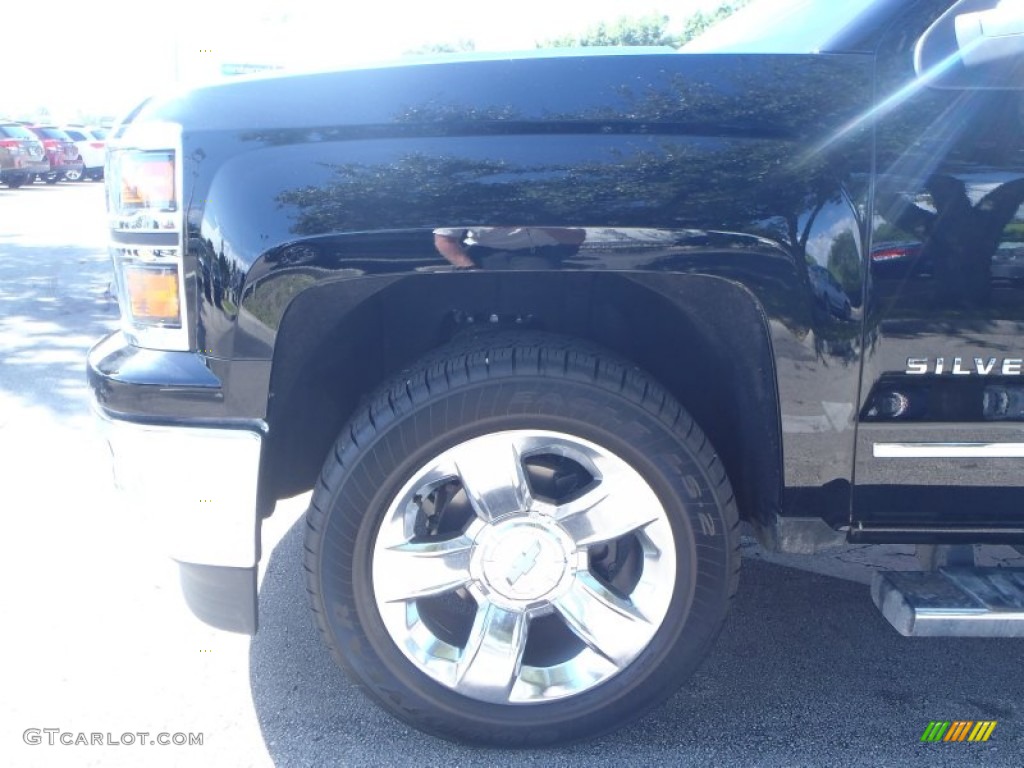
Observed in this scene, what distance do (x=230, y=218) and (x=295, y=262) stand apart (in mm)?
172

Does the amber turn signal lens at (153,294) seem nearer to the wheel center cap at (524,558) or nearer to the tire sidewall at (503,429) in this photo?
the tire sidewall at (503,429)

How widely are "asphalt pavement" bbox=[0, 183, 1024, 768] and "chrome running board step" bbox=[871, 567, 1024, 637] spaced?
→ 1.32 feet

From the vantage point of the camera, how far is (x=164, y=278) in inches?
83.0

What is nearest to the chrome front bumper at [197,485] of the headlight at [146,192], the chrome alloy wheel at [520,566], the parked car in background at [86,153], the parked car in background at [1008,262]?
the chrome alloy wheel at [520,566]

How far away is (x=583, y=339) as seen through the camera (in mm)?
2357

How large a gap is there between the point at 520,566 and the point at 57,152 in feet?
81.9

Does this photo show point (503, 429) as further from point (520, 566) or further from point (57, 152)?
point (57, 152)

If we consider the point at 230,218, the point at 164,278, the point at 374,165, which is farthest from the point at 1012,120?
the point at 164,278

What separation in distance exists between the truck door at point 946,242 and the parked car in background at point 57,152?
2447 cm

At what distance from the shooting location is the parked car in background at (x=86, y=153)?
82.3 feet

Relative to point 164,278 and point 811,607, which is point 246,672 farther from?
point 811,607

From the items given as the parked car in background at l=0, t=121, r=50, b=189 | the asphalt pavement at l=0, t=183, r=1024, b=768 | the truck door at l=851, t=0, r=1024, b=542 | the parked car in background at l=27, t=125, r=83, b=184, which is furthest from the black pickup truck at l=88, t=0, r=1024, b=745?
the parked car in background at l=27, t=125, r=83, b=184

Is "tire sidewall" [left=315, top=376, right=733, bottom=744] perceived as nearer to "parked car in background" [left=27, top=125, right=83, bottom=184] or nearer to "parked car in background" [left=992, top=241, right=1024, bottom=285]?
"parked car in background" [left=992, top=241, right=1024, bottom=285]

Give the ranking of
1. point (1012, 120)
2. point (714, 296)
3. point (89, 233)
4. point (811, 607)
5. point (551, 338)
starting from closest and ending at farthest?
point (1012, 120)
point (714, 296)
point (551, 338)
point (811, 607)
point (89, 233)
